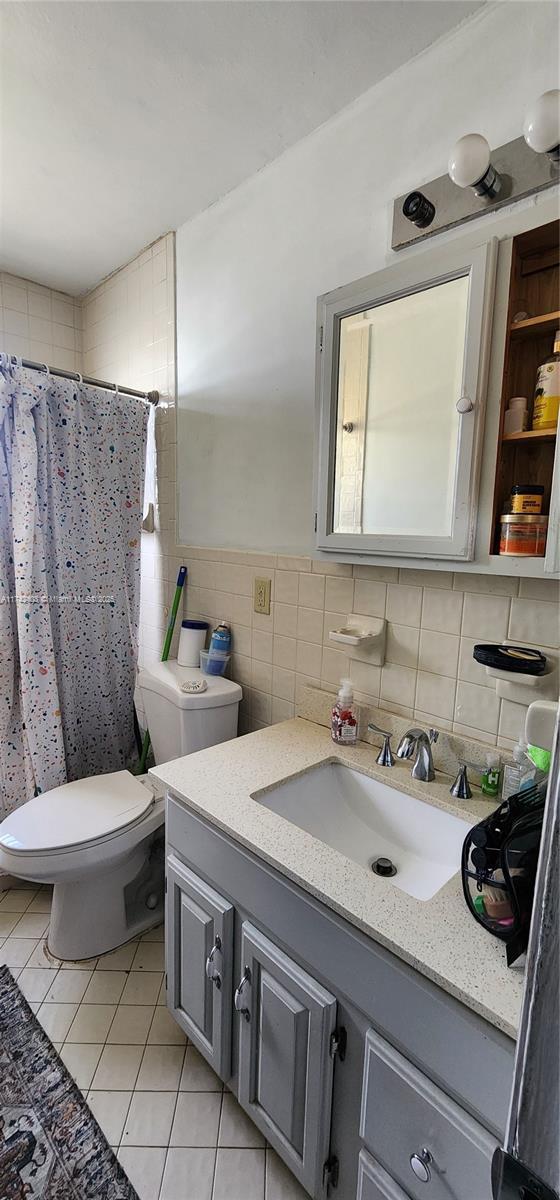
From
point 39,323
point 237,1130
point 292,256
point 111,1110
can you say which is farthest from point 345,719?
point 39,323

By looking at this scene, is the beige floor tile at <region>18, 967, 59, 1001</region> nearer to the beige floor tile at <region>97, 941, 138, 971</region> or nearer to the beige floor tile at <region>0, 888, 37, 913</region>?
the beige floor tile at <region>97, 941, 138, 971</region>

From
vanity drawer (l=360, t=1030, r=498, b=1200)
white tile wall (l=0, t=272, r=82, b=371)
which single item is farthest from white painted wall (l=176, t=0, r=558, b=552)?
vanity drawer (l=360, t=1030, r=498, b=1200)

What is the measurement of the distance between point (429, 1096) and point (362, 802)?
51 cm

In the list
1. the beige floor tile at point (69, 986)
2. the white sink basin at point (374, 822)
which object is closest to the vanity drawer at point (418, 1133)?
the white sink basin at point (374, 822)

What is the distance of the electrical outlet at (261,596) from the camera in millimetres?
1516

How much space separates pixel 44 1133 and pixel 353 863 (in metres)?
0.99

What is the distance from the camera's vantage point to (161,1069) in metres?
1.22

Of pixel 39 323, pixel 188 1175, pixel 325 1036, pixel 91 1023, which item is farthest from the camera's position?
pixel 39 323

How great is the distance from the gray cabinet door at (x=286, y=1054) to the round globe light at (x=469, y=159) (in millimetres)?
1395

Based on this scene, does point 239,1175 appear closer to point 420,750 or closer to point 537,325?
point 420,750

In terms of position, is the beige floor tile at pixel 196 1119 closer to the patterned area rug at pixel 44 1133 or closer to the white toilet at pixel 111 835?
the patterned area rug at pixel 44 1133

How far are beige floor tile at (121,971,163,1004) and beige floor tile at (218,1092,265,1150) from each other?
355 millimetres

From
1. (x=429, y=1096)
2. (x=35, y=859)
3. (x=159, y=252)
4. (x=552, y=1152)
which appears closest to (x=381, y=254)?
(x=159, y=252)

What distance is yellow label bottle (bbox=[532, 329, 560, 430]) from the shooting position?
0.84 m
